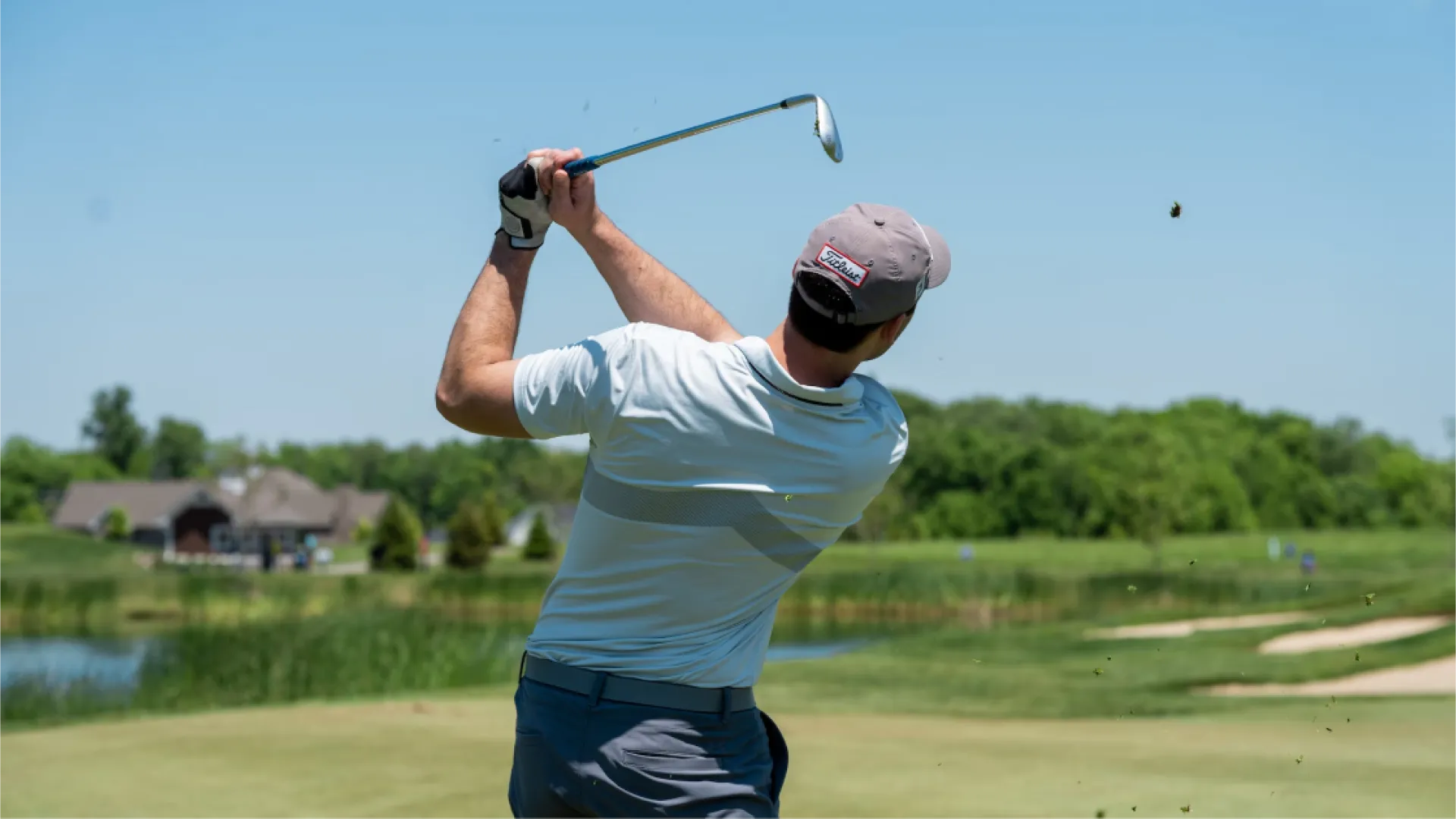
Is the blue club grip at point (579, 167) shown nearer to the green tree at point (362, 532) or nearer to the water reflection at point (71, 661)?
the water reflection at point (71, 661)

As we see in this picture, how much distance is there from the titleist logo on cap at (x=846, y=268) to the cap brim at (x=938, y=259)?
20cm

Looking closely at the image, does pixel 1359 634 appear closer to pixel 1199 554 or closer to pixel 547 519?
pixel 1199 554

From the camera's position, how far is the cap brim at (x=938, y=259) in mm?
2615

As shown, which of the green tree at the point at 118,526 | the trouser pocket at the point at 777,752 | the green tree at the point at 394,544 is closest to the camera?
the trouser pocket at the point at 777,752

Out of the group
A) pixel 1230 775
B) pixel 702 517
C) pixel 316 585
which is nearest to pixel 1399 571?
pixel 316 585

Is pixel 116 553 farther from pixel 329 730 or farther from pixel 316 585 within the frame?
pixel 329 730

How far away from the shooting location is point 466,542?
55.3 metres

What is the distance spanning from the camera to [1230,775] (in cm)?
760

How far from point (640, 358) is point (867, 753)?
6.29 metres

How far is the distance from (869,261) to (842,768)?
5.81m

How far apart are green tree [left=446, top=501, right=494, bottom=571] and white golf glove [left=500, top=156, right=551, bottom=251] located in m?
52.1

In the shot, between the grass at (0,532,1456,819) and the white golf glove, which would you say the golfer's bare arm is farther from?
the grass at (0,532,1456,819)

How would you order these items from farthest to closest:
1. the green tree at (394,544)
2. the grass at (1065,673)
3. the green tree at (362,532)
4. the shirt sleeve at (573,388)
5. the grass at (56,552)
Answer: the green tree at (362,532), the green tree at (394,544), the grass at (56,552), the grass at (1065,673), the shirt sleeve at (573,388)

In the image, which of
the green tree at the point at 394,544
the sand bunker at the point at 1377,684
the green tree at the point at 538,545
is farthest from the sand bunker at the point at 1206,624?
the green tree at the point at 538,545
